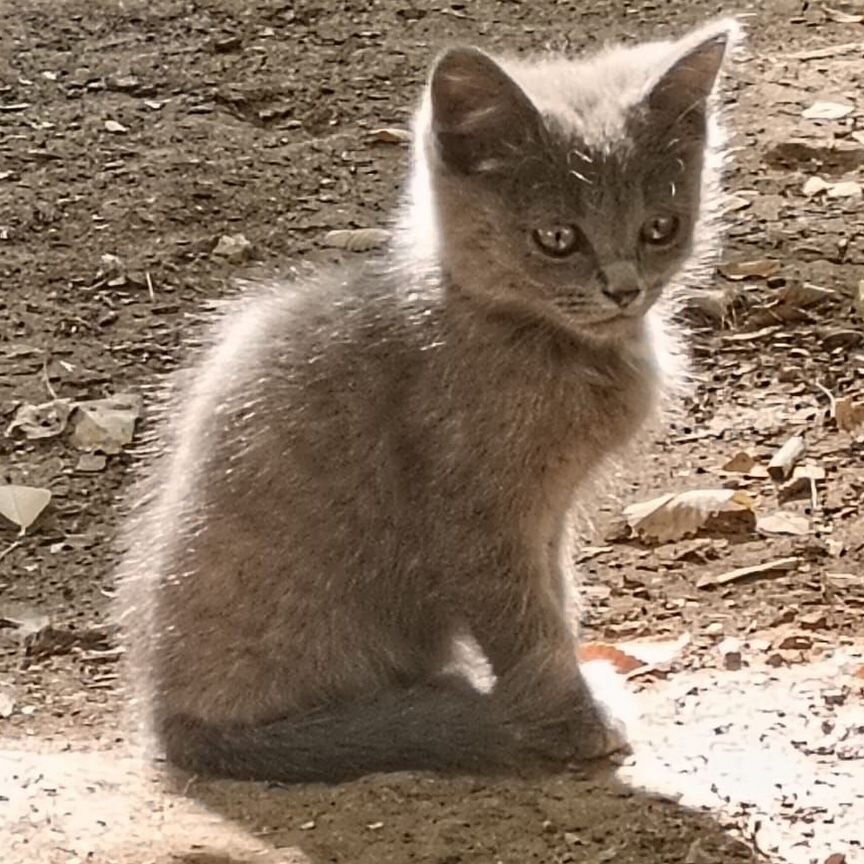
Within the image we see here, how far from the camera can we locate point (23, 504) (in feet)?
11.6

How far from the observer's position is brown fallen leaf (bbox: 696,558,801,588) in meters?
3.21

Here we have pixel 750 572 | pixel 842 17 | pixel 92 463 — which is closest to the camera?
pixel 750 572

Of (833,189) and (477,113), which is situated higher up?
(477,113)

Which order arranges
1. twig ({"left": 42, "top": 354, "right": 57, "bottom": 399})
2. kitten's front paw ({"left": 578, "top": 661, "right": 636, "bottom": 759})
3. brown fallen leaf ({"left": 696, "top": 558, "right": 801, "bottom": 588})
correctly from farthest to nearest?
twig ({"left": 42, "top": 354, "right": 57, "bottom": 399}) < brown fallen leaf ({"left": 696, "top": 558, "right": 801, "bottom": 588}) < kitten's front paw ({"left": 578, "top": 661, "right": 636, "bottom": 759})

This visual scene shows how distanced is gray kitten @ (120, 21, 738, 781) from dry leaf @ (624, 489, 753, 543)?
63 centimetres

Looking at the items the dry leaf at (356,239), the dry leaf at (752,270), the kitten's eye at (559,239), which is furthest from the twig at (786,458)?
the kitten's eye at (559,239)

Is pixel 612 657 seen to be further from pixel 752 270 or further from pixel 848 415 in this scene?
pixel 752 270

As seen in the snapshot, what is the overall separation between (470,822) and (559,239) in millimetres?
785

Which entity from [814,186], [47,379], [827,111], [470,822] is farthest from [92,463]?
[827,111]

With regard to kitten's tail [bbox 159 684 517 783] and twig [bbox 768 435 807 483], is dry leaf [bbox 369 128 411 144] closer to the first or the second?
twig [bbox 768 435 807 483]

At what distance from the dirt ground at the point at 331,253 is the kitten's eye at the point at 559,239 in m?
0.69

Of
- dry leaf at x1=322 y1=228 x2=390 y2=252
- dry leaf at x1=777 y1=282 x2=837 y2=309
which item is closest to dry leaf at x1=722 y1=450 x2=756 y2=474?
dry leaf at x1=777 y1=282 x2=837 y2=309

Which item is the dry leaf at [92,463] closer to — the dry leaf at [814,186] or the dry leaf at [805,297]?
the dry leaf at [805,297]

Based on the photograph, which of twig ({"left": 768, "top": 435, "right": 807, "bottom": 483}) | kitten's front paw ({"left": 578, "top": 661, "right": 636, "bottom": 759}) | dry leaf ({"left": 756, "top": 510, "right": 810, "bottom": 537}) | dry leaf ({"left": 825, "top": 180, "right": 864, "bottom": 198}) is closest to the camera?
kitten's front paw ({"left": 578, "top": 661, "right": 636, "bottom": 759})
